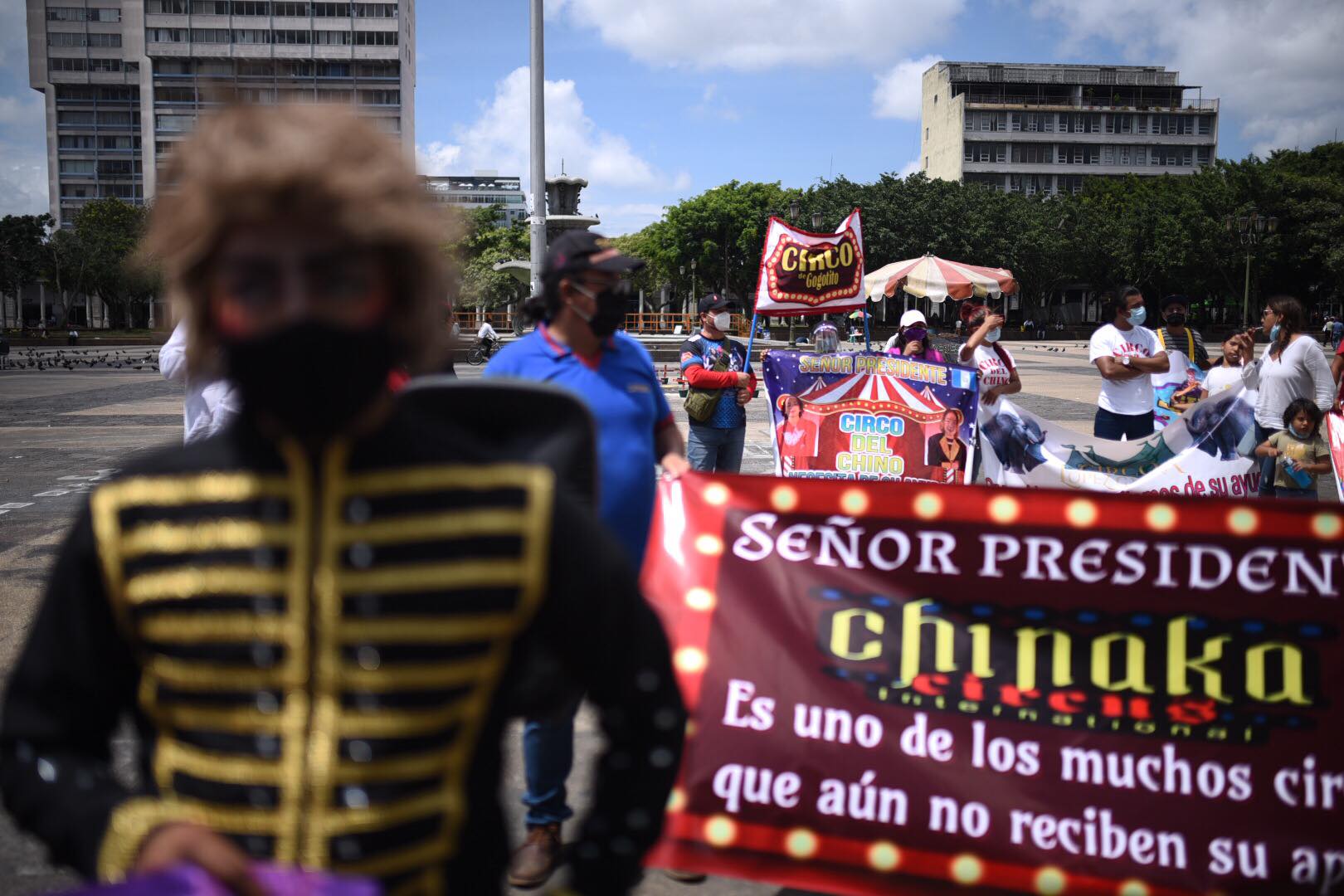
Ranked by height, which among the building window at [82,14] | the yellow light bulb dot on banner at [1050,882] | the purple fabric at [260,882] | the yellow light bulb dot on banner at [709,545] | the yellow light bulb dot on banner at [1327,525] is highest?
the building window at [82,14]

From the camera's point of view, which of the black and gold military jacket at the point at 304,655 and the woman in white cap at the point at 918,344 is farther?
the woman in white cap at the point at 918,344

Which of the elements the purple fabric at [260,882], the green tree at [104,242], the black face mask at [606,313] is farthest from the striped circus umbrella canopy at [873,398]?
the green tree at [104,242]

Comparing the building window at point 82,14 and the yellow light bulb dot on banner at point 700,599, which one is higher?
the building window at point 82,14

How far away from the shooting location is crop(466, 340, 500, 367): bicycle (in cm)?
3309

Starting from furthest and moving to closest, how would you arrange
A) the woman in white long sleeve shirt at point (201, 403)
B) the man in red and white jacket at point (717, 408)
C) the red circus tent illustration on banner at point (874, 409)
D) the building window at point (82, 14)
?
the building window at point (82, 14)
the red circus tent illustration on banner at point (874, 409)
the man in red and white jacket at point (717, 408)
the woman in white long sleeve shirt at point (201, 403)

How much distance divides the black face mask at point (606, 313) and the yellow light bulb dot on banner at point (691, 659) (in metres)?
1.10

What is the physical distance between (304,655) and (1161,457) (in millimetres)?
7011

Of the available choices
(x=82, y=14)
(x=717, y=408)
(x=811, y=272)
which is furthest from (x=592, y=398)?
(x=82, y=14)

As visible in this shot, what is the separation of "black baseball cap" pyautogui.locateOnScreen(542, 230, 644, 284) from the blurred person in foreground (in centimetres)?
239

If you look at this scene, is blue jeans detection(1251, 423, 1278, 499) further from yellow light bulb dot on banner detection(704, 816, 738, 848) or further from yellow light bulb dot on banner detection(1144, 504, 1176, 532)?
yellow light bulb dot on banner detection(704, 816, 738, 848)

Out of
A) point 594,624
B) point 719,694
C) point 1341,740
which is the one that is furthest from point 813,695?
point 594,624

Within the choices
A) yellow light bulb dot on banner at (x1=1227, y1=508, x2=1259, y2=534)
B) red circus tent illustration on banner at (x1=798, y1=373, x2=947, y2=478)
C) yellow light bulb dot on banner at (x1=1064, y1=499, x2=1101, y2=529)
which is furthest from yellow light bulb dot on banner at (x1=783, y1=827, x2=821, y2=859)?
red circus tent illustration on banner at (x1=798, y1=373, x2=947, y2=478)

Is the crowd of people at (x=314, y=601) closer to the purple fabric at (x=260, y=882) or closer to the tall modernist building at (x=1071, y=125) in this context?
the purple fabric at (x=260, y=882)

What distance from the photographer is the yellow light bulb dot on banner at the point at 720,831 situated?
10.0 feet
